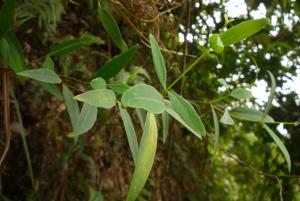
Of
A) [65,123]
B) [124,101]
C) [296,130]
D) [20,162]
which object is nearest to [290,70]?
[296,130]

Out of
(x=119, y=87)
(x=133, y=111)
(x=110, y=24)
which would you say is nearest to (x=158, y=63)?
(x=119, y=87)

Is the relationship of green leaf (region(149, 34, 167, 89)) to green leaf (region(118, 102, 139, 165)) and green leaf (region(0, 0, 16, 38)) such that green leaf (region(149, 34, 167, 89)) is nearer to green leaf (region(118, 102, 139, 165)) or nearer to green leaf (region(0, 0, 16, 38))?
green leaf (region(118, 102, 139, 165))

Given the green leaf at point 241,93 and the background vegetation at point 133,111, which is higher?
the green leaf at point 241,93

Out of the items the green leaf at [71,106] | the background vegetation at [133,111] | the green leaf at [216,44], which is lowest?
the background vegetation at [133,111]

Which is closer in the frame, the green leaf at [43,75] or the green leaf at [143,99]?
the green leaf at [143,99]

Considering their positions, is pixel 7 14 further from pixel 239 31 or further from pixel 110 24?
pixel 239 31

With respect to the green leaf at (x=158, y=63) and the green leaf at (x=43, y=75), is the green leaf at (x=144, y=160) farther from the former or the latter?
the green leaf at (x=43, y=75)

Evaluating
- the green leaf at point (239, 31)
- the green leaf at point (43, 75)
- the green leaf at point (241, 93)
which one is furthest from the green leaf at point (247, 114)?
the green leaf at point (43, 75)
